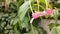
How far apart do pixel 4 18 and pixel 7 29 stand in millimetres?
106

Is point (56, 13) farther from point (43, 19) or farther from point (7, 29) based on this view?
point (7, 29)

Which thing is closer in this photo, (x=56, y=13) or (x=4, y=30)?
(x=56, y=13)

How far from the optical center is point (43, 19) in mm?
1234

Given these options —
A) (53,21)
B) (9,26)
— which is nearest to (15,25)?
(9,26)

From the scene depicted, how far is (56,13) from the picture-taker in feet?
3.68

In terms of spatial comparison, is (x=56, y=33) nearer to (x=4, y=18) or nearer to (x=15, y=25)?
(x=15, y=25)

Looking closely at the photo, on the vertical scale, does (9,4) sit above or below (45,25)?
above

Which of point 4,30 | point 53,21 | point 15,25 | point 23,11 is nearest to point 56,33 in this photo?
point 53,21

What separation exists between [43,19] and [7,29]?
1.23 feet

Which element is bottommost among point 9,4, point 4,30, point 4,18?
point 4,30

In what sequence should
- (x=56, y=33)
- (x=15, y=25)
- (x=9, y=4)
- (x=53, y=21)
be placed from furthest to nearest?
(x=9, y=4)
(x=15, y=25)
(x=53, y=21)
(x=56, y=33)

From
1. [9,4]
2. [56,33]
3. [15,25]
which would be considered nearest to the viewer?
[56,33]

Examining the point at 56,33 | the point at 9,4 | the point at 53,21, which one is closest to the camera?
the point at 56,33

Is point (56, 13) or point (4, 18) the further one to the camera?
point (4, 18)
